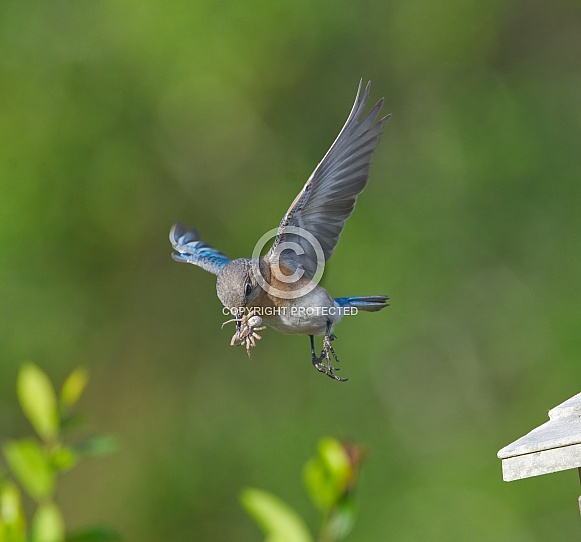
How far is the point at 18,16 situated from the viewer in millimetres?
9406

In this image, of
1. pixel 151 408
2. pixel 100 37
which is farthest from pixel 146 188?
pixel 151 408

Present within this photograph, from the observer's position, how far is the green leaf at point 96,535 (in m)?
1.52

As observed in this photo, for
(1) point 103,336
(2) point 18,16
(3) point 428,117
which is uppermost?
(2) point 18,16

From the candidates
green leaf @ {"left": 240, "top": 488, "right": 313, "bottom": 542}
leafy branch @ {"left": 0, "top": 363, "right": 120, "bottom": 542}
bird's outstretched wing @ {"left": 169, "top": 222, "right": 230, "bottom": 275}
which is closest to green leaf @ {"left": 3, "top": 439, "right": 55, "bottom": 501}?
leafy branch @ {"left": 0, "top": 363, "right": 120, "bottom": 542}

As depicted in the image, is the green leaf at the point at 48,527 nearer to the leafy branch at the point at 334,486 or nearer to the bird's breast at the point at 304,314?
the leafy branch at the point at 334,486

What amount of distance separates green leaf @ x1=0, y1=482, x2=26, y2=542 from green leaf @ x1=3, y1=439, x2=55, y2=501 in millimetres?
40

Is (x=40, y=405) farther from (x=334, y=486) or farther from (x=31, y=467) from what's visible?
(x=334, y=486)

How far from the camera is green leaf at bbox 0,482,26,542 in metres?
1.47

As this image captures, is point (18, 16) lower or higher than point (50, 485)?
higher

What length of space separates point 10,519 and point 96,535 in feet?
0.42

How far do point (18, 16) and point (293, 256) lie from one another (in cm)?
624

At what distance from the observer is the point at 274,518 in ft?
4.53

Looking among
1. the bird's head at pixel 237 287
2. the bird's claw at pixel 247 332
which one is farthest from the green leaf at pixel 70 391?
the bird's head at pixel 237 287

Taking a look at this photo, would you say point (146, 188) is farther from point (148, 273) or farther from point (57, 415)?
point (57, 415)
